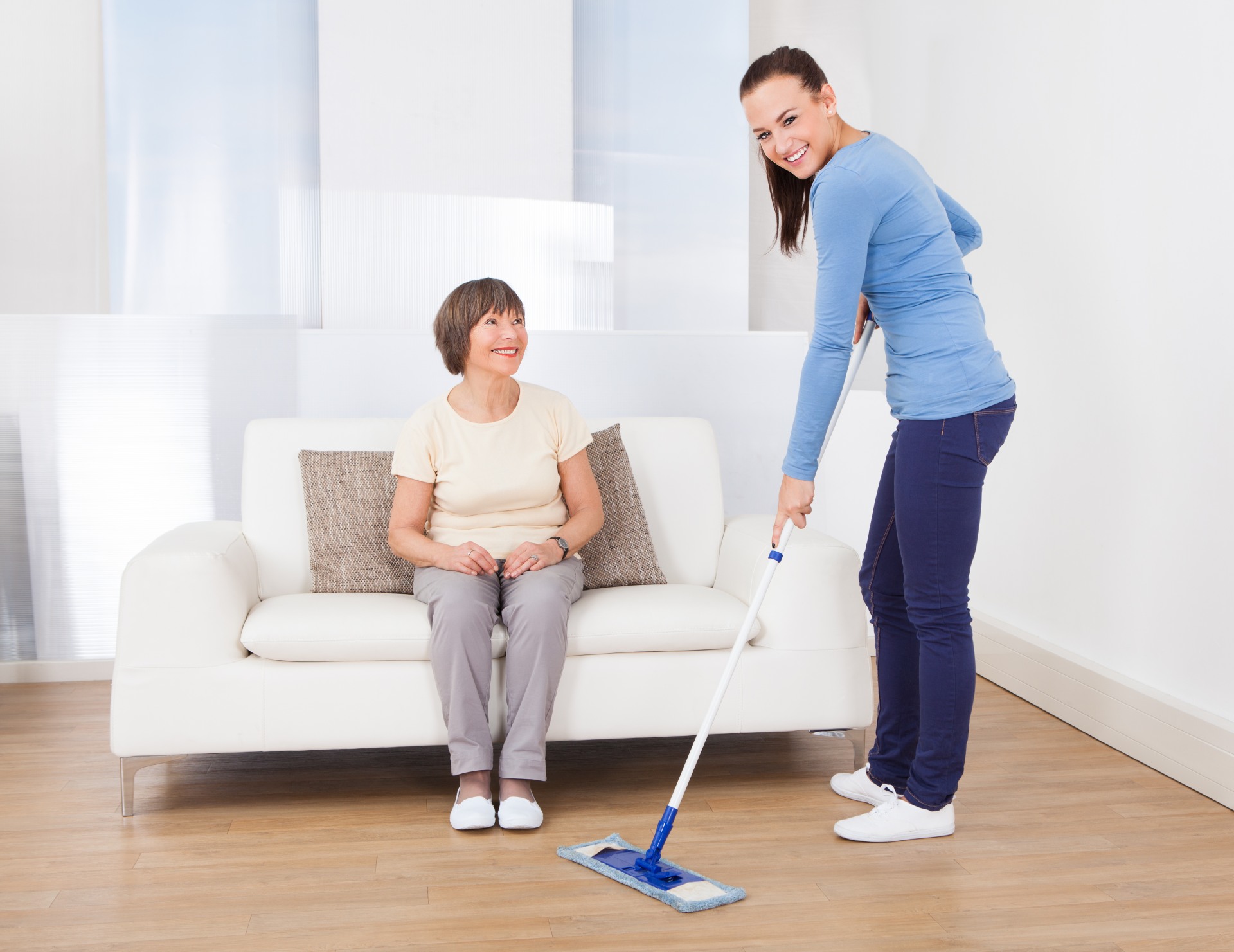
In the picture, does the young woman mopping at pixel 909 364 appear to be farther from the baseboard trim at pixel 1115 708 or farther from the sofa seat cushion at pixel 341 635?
the sofa seat cushion at pixel 341 635

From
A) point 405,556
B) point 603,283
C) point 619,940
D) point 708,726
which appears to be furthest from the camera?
point 603,283

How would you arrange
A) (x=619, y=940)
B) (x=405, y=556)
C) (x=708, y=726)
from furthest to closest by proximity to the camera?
(x=405, y=556)
(x=708, y=726)
(x=619, y=940)

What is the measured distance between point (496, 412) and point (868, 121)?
2334mm

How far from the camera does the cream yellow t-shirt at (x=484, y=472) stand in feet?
7.84

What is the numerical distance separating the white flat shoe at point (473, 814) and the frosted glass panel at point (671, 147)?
2422 mm

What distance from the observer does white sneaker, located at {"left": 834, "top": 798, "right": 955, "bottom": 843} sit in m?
2.06

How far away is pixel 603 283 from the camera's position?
3885 mm

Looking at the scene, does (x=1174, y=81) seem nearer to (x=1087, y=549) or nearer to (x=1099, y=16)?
(x=1099, y=16)

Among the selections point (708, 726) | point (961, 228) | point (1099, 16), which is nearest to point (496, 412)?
point (708, 726)

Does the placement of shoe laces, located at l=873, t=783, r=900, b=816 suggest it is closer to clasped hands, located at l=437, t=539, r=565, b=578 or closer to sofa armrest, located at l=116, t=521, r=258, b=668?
clasped hands, located at l=437, t=539, r=565, b=578

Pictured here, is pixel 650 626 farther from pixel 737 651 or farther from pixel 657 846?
pixel 657 846

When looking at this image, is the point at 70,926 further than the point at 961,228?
No

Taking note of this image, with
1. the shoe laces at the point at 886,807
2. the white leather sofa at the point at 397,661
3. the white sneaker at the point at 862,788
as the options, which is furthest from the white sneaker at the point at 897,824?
the white leather sofa at the point at 397,661

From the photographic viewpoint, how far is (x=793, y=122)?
190 centimetres
